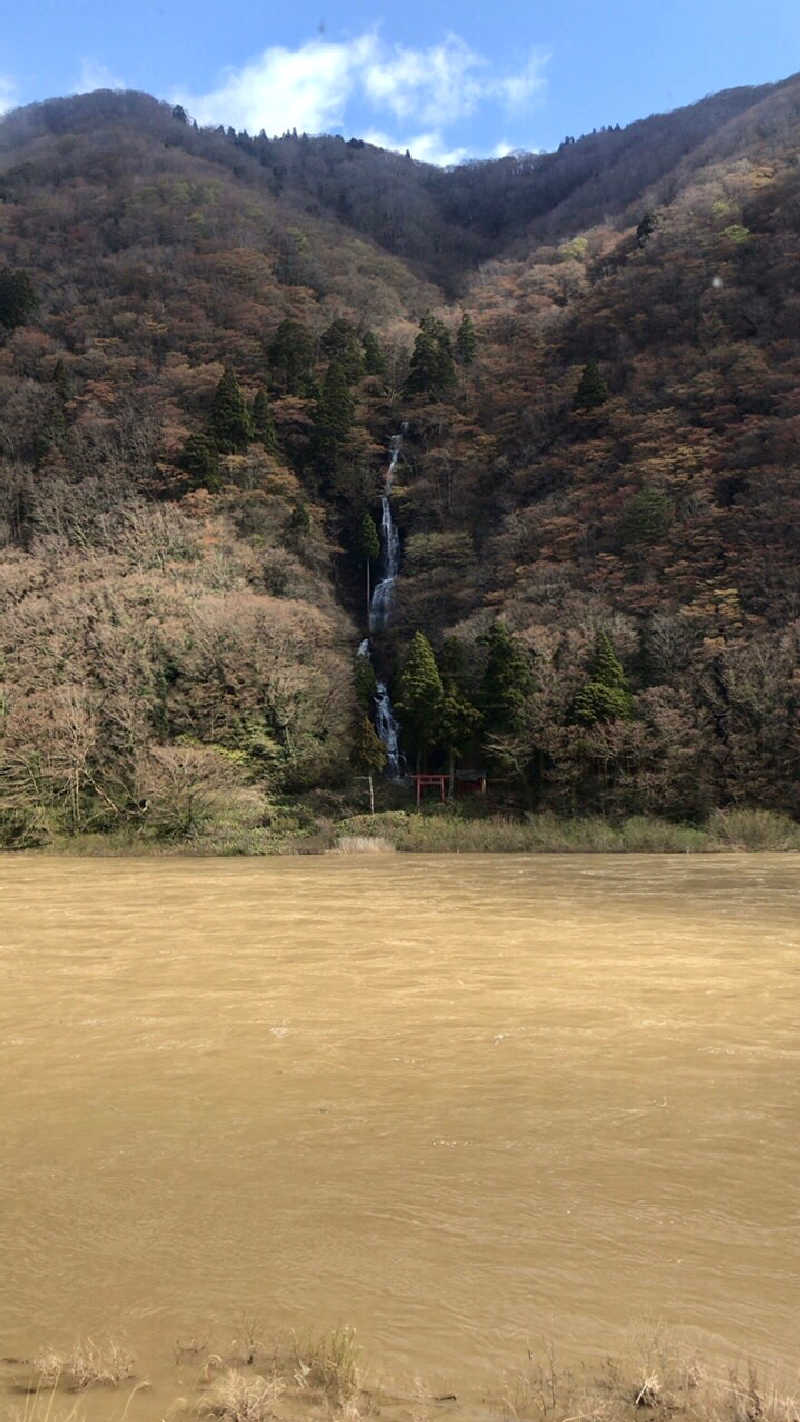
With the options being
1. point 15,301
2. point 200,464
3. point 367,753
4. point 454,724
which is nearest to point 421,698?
point 454,724

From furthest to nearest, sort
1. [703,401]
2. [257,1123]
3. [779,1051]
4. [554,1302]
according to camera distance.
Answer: [703,401], [779,1051], [257,1123], [554,1302]

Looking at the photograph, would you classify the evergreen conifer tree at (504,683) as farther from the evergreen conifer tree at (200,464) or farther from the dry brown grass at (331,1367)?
the dry brown grass at (331,1367)

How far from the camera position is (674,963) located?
40.8 feet

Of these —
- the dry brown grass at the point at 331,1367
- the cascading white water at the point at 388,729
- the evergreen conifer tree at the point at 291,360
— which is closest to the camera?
the dry brown grass at the point at 331,1367

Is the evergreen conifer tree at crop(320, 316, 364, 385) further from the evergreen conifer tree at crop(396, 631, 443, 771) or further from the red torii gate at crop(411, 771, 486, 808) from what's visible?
the red torii gate at crop(411, 771, 486, 808)

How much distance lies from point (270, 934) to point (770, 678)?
23.1 meters

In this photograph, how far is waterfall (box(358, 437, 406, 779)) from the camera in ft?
141

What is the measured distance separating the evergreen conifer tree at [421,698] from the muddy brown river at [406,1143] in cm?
2454

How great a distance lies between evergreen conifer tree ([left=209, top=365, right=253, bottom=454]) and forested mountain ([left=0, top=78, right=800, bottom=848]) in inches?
6.8

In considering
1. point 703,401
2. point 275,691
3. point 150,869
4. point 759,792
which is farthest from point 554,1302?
point 703,401

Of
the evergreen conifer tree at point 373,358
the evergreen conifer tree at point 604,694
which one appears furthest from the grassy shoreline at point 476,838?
the evergreen conifer tree at point 373,358

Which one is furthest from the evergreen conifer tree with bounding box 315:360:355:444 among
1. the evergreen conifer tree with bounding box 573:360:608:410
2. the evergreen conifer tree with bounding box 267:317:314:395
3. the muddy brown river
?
the muddy brown river

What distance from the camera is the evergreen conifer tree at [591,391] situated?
188 feet

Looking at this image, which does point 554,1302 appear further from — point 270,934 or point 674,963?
point 270,934
